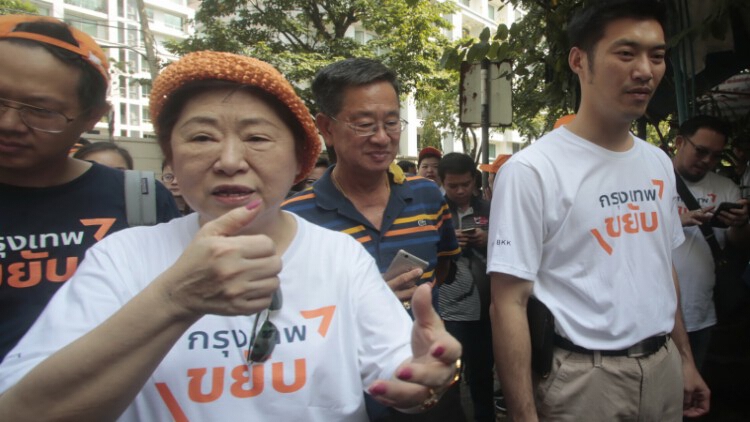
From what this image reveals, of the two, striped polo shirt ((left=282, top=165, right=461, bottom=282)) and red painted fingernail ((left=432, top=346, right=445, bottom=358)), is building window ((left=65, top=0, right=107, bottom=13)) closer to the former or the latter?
striped polo shirt ((left=282, top=165, right=461, bottom=282))

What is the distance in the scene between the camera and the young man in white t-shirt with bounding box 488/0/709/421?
1.79 meters

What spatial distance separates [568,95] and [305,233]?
11.0 ft

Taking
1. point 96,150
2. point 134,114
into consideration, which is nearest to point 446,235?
point 96,150

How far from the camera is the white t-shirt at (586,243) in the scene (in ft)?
5.89

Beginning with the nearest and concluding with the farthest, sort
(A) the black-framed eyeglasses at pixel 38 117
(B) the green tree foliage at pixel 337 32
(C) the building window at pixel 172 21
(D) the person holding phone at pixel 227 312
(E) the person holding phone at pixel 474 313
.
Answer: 1. (D) the person holding phone at pixel 227 312
2. (A) the black-framed eyeglasses at pixel 38 117
3. (E) the person holding phone at pixel 474 313
4. (B) the green tree foliage at pixel 337 32
5. (C) the building window at pixel 172 21

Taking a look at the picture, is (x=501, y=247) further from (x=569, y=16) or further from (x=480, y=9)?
(x=480, y=9)

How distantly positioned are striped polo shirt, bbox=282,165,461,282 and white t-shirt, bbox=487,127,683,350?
0.40m

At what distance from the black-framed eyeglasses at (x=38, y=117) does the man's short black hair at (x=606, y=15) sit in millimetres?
1964

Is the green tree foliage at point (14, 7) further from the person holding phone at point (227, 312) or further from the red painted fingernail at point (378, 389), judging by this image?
the red painted fingernail at point (378, 389)

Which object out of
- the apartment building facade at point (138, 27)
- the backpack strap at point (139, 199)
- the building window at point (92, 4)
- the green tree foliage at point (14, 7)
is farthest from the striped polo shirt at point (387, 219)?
the building window at point (92, 4)

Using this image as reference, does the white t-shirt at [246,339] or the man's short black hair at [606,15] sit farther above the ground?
the man's short black hair at [606,15]

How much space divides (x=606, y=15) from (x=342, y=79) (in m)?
1.12

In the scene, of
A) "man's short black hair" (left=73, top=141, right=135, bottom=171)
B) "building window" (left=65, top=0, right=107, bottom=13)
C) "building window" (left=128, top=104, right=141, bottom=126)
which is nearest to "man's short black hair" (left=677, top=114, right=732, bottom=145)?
"man's short black hair" (left=73, top=141, right=135, bottom=171)

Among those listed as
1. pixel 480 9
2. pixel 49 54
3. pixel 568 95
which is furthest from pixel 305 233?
pixel 480 9
